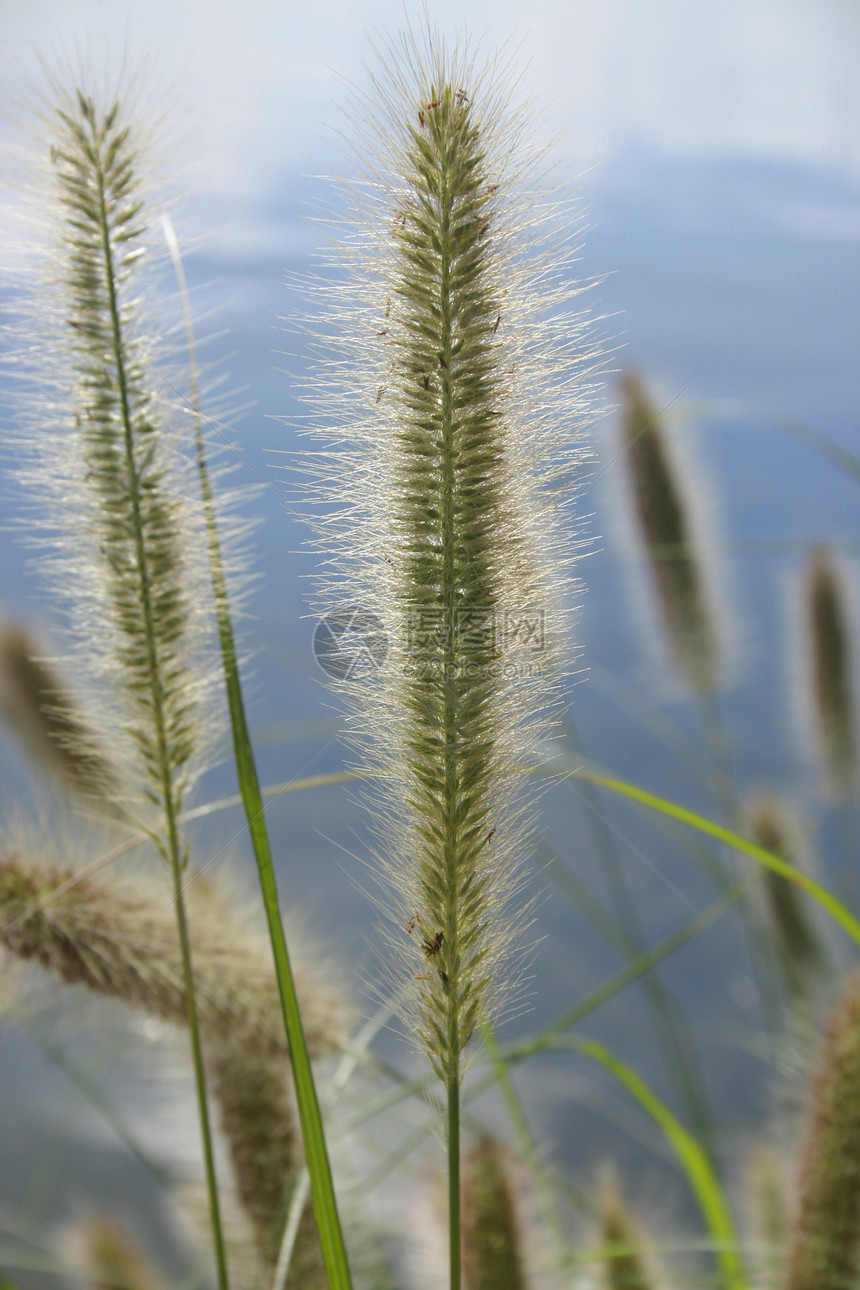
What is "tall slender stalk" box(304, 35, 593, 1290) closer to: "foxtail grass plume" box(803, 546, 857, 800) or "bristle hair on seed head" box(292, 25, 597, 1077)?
"bristle hair on seed head" box(292, 25, 597, 1077)

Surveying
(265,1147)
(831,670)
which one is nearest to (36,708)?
(265,1147)

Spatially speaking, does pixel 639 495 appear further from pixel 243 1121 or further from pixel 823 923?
pixel 243 1121

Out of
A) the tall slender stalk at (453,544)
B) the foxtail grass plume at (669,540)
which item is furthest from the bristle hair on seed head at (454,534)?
the foxtail grass plume at (669,540)

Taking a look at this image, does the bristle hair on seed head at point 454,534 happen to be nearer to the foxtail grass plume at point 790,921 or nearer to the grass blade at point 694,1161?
the grass blade at point 694,1161

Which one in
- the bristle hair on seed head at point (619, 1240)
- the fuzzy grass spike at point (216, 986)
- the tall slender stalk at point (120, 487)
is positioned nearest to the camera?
the tall slender stalk at point (120, 487)

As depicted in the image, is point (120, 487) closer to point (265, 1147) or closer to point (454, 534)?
point (454, 534)

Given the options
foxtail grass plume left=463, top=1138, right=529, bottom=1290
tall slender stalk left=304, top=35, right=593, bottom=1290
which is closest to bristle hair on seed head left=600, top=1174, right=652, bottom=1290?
foxtail grass plume left=463, top=1138, right=529, bottom=1290

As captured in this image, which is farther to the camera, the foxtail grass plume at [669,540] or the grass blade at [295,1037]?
the foxtail grass plume at [669,540]
